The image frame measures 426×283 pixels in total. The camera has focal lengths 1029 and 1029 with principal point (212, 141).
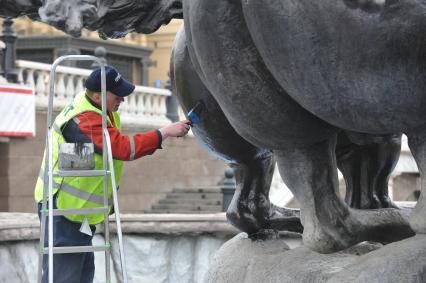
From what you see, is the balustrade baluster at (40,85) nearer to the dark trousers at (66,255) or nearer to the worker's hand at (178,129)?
the dark trousers at (66,255)

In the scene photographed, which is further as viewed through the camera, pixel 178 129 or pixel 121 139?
pixel 121 139

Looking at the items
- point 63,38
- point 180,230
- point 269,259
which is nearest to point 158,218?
point 180,230

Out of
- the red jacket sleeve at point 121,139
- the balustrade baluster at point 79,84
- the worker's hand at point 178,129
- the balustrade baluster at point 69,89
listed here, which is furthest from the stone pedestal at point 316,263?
the balustrade baluster at point 79,84

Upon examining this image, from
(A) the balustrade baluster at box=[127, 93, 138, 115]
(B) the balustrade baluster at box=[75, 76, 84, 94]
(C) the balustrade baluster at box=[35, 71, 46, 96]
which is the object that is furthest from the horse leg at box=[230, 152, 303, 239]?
(A) the balustrade baluster at box=[127, 93, 138, 115]

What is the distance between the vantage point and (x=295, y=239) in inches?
177

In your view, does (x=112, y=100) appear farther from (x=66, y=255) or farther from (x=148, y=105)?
(x=148, y=105)

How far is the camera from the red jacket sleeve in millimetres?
4254

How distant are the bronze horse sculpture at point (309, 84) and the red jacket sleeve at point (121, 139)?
2.13 feet

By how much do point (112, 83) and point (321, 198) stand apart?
1630 millimetres

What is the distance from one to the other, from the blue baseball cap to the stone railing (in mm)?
8551

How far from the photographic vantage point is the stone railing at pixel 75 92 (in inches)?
522

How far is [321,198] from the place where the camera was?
10.3 feet

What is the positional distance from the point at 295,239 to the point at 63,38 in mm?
14770

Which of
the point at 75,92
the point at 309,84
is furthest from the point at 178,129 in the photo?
the point at 75,92
